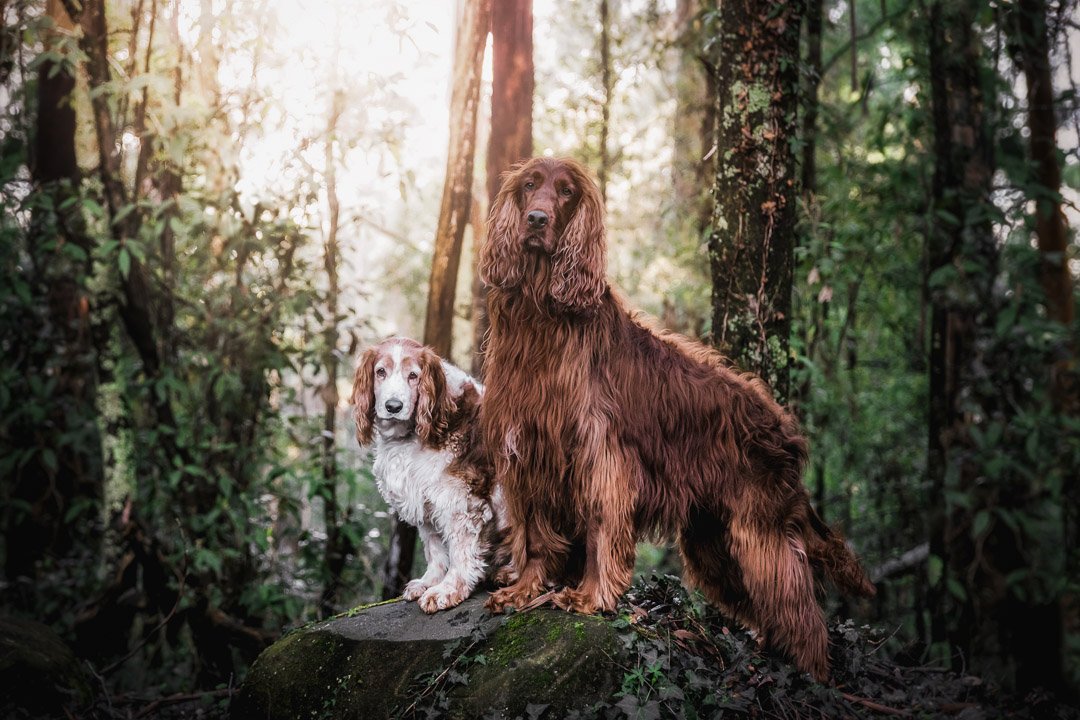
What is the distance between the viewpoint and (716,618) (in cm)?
484

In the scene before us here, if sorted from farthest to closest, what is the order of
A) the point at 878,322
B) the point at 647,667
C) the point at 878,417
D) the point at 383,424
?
the point at 878,322 < the point at 878,417 < the point at 383,424 < the point at 647,667

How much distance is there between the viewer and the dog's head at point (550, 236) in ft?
13.0

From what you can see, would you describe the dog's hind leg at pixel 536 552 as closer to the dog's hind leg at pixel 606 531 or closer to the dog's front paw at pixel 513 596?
the dog's front paw at pixel 513 596

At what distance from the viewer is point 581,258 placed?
13.1 ft

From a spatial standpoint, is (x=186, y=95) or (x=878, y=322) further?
(x=878, y=322)

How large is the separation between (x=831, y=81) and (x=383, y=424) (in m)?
10.6

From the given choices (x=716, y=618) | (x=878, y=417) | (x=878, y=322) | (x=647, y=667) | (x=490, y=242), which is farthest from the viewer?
(x=878, y=322)

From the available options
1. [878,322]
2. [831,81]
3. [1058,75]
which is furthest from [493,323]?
[831,81]

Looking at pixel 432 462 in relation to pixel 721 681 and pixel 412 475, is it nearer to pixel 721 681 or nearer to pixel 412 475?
pixel 412 475

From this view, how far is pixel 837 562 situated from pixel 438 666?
2.06 meters

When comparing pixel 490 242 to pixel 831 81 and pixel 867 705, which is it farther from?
pixel 831 81

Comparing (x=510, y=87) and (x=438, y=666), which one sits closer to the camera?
(x=438, y=666)

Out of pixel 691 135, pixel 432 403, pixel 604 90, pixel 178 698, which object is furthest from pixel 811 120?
pixel 691 135

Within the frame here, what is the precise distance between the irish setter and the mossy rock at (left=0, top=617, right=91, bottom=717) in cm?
296
